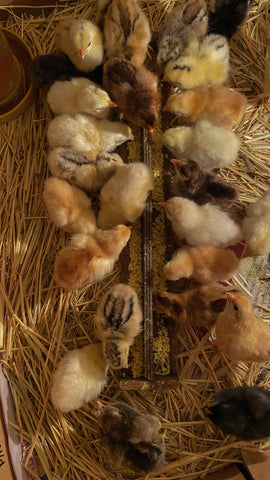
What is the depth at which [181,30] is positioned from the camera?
6.02 ft

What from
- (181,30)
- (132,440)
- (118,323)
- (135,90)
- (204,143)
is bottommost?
(132,440)

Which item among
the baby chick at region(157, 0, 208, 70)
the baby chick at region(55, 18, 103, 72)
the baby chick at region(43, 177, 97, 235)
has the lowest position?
the baby chick at region(43, 177, 97, 235)

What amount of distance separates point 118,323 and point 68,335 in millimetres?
359

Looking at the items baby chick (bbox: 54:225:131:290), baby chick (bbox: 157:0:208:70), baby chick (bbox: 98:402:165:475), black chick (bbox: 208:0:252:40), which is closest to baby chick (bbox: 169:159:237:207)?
baby chick (bbox: 54:225:131:290)

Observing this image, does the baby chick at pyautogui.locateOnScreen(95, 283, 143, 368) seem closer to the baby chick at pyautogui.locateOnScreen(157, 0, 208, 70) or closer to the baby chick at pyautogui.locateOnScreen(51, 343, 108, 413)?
the baby chick at pyautogui.locateOnScreen(51, 343, 108, 413)

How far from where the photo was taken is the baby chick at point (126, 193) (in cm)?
163

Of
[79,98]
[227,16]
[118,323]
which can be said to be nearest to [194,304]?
[118,323]

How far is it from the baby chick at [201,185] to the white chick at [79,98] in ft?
1.29

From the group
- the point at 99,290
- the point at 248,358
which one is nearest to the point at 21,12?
the point at 99,290

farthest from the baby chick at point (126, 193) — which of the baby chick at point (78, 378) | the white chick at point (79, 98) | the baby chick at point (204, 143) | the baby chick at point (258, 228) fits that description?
the baby chick at point (78, 378)

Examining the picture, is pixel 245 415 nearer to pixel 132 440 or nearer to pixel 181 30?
pixel 132 440

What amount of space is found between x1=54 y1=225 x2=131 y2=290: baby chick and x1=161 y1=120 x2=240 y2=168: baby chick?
1.42 feet

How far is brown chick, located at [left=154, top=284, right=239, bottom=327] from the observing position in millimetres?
1629

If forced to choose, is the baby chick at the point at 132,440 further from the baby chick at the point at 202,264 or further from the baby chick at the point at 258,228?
the baby chick at the point at 258,228
